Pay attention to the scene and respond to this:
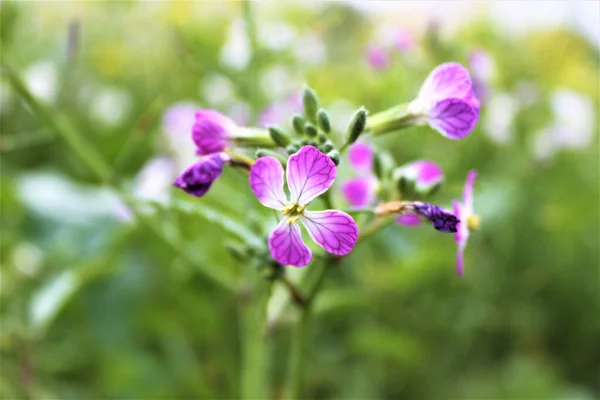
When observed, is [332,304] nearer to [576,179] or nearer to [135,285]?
[135,285]

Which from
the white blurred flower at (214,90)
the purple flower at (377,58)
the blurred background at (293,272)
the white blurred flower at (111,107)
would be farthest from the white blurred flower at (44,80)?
the purple flower at (377,58)

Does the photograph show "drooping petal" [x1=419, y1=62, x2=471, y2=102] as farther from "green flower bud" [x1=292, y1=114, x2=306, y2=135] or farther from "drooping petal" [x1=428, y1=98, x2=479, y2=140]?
"green flower bud" [x1=292, y1=114, x2=306, y2=135]

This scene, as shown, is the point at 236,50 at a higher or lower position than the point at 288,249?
higher

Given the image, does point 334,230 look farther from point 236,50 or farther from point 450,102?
point 236,50

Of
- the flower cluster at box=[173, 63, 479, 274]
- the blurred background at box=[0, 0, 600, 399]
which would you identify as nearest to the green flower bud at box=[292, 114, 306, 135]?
the flower cluster at box=[173, 63, 479, 274]

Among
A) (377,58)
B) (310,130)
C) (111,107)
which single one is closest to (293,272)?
(310,130)

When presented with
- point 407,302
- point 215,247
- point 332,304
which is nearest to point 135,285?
point 215,247
